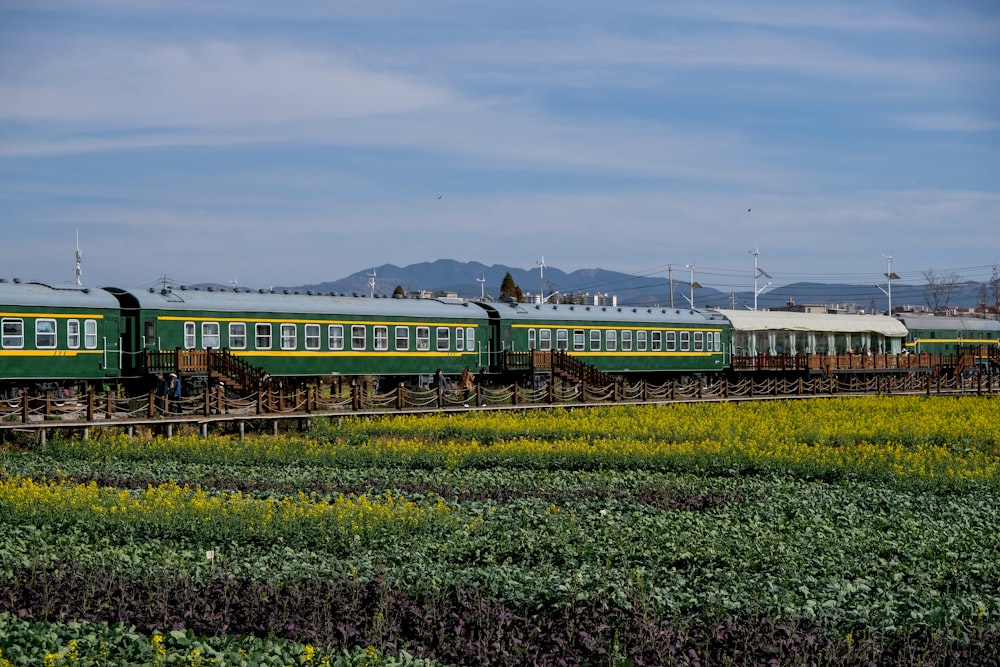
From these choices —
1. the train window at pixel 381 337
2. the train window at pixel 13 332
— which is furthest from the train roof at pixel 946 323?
the train window at pixel 13 332

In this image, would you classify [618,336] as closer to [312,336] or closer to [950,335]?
[312,336]

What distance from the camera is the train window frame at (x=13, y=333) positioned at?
3584 cm

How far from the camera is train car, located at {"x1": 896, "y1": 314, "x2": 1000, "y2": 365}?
79.8 meters

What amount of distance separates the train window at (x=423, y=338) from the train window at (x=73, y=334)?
1408 centimetres

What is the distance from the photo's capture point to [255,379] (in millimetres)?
39031

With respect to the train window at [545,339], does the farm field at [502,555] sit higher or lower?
lower

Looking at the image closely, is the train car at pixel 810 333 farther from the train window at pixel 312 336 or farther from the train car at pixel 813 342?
the train window at pixel 312 336

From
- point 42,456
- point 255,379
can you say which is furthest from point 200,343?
point 42,456

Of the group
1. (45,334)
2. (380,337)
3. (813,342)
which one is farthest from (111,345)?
(813,342)

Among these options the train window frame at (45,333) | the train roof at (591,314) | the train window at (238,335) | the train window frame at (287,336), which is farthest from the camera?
the train roof at (591,314)

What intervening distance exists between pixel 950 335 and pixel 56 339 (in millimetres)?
64757

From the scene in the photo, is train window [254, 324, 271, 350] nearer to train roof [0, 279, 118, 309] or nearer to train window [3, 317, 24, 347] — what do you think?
train roof [0, 279, 118, 309]

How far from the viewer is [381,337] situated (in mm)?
46094

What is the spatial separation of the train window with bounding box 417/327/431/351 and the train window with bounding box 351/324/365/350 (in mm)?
2844
